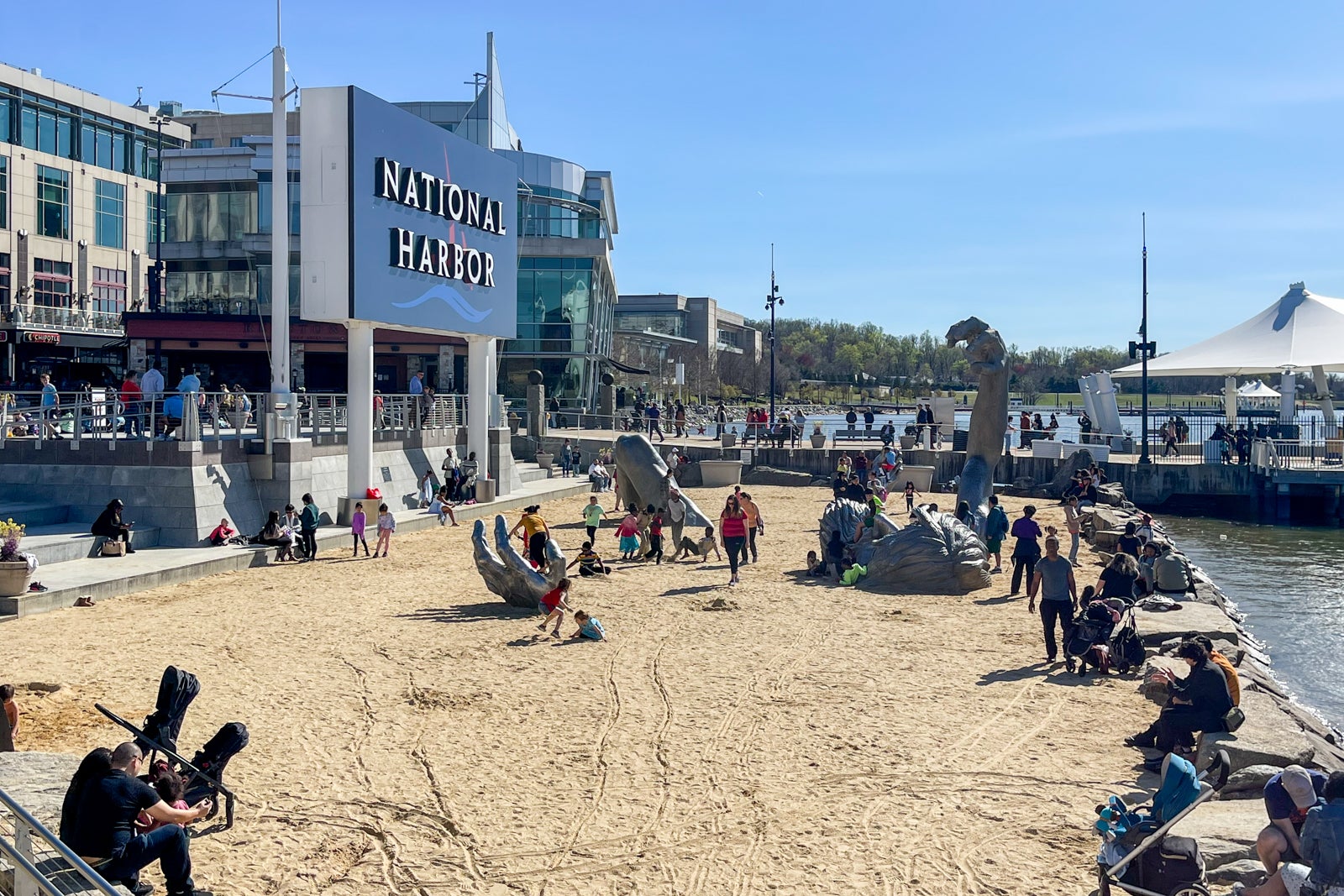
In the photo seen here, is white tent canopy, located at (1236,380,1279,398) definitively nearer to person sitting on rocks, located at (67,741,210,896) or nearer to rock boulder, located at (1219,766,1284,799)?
rock boulder, located at (1219,766,1284,799)

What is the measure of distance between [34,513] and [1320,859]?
21.0 meters

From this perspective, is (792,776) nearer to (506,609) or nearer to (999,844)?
(999,844)

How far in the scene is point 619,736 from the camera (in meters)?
10.8

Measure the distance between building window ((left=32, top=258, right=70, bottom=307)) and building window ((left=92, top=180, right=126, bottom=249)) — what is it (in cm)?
324

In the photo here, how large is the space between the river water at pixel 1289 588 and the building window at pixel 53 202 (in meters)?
49.8

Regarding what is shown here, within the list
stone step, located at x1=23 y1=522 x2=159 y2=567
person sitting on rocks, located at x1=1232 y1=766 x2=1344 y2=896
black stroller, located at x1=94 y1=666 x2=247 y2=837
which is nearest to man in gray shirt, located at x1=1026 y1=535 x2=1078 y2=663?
person sitting on rocks, located at x1=1232 y1=766 x2=1344 y2=896

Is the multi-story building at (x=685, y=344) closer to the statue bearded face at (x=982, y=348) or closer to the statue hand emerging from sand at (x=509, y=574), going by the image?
the statue bearded face at (x=982, y=348)

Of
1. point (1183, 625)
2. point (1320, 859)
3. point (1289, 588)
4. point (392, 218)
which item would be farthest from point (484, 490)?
point (1320, 859)

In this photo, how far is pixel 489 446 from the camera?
3177 centimetres

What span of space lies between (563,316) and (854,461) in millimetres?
22272

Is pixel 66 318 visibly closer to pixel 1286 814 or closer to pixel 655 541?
pixel 655 541

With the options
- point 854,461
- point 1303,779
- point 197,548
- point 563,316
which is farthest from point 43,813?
point 563,316

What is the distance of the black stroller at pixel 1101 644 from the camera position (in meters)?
13.3

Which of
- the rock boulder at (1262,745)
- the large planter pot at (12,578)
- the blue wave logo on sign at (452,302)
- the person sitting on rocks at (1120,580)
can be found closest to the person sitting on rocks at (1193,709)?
the rock boulder at (1262,745)
